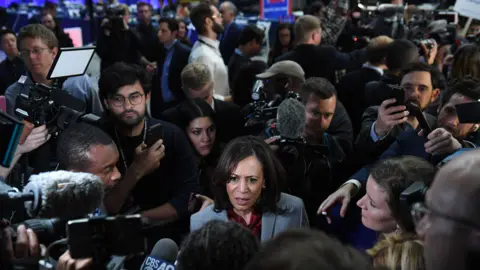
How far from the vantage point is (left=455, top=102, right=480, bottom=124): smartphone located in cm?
320

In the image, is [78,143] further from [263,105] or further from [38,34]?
[38,34]

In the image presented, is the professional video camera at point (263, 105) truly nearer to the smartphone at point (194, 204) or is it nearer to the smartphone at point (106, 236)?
the smartphone at point (194, 204)

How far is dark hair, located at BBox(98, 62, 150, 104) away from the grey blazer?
804mm

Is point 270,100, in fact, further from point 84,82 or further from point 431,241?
point 431,241

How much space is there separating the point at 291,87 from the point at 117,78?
1.46 m

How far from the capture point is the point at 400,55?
5.08 metres

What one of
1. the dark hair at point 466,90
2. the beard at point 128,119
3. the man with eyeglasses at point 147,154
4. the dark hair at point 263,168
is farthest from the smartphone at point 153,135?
the dark hair at point 466,90

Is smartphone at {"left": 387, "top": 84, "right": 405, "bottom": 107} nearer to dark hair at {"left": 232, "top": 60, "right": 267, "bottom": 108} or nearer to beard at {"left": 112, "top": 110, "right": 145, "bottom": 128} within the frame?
beard at {"left": 112, "top": 110, "right": 145, "bottom": 128}

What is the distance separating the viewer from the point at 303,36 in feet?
20.0

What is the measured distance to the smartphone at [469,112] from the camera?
3201 millimetres

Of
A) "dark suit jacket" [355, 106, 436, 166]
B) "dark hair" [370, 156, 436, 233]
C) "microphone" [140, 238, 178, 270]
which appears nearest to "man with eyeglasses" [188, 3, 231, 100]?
"dark suit jacket" [355, 106, 436, 166]

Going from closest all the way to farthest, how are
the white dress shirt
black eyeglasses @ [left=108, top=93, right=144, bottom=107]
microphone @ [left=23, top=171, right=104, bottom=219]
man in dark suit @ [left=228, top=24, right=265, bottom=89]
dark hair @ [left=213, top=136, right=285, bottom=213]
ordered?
microphone @ [left=23, top=171, right=104, bottom=219] < dark hair @ [left=213, top=136, right=285, bottom=213] < black eyeglasses @ [left=108, top=93, right=144, bottom=107] < the white dress shirt < man in dark suit @ [left=228, top=24, right=265, bottom=89]

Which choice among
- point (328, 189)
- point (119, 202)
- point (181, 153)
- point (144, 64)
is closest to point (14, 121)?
point (119, 202)

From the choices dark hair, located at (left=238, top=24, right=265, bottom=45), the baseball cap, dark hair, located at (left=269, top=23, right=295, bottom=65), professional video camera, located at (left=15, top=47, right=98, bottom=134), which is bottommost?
dark hair, located at (left=269, top=23, right=295, bottom=65)
